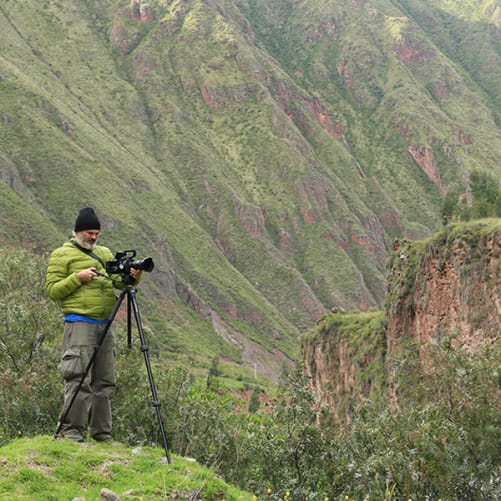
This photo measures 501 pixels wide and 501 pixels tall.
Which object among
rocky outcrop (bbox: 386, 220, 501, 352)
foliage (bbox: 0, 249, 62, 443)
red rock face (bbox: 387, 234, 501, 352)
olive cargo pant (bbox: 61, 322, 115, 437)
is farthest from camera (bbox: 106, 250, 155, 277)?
rocky outcrop (bbox: 386, 220, 501, 352)

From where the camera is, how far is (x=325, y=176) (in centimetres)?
14512

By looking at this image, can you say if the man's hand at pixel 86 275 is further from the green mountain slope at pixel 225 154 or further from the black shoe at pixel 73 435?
the green mountain slope at pixel 225 154

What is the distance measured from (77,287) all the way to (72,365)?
996 millimetres

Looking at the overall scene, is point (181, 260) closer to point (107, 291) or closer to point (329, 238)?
point (329, 238)

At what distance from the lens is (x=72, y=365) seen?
8297 mm

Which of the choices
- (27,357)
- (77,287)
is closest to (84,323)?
(77,287)

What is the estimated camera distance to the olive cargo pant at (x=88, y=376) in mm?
8328

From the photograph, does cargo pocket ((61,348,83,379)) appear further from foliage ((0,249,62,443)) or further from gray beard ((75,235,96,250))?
foliage ((0,249,62,443))

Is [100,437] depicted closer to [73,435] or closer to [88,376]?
[73,435]

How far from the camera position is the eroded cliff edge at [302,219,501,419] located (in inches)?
964

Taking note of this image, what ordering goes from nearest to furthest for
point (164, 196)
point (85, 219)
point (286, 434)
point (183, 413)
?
1. point (85, 219)
2. point (286, 434)
3. point (183, 413)
4. point (164, 196)

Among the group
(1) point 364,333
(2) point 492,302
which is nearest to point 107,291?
(2) point 492,302

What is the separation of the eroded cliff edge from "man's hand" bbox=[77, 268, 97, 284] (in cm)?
1115

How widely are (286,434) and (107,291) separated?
377 cm
